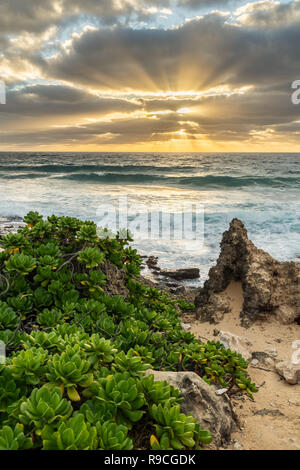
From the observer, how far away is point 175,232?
15.2m

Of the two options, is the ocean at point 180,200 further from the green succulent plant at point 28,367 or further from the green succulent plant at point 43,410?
the green succulent plant at point 43,410

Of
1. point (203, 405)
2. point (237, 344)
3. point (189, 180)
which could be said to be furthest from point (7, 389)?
point (189, 180)

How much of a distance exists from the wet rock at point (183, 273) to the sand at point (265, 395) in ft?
12.7

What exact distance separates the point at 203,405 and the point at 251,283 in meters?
3.53

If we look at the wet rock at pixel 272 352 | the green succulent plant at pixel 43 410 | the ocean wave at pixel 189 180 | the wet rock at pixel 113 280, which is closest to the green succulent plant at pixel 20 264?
the wet rock at pixel 113 280

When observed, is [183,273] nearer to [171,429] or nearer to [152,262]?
[152,262]

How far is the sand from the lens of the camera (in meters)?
2.05

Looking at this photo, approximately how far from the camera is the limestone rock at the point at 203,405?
6.08ft

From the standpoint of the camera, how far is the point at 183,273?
9.79 metres

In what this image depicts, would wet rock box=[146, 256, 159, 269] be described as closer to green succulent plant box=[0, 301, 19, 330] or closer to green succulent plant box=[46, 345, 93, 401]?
green succulent plant box=[0, 301, 19, 330]

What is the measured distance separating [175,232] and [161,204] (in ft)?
25.9

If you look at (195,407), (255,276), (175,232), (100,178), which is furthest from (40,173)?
(195,407)

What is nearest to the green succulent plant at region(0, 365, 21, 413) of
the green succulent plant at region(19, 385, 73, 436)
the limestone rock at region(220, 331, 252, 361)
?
the green succulent plant at region(19, 385, 73, 436)
